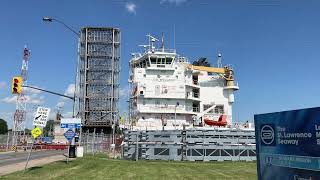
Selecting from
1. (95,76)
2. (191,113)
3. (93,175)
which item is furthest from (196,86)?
(93,175)

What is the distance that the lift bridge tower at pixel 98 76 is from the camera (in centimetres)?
6731

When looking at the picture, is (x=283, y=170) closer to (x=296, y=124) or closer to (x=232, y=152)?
(x=296, y=124)

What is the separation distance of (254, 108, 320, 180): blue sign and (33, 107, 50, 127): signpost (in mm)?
16170

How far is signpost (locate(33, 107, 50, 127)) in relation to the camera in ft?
74.3

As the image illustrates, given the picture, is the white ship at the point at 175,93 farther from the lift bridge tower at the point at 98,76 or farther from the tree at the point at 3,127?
the tree at the point at 3,127

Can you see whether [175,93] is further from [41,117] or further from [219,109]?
[41,117]

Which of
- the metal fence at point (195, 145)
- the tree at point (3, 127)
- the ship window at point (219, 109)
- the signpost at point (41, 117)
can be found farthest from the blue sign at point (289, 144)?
the tree at point (3, 127)

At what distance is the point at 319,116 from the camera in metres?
7.14

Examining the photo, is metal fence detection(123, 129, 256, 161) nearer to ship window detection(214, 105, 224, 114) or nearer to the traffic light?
the traffic light

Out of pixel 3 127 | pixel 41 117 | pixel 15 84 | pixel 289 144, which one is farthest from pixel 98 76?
pixel 3 127

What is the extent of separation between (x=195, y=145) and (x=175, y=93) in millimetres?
14131

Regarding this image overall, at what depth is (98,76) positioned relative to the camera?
224 ft

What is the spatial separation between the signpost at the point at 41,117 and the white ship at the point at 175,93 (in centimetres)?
1986

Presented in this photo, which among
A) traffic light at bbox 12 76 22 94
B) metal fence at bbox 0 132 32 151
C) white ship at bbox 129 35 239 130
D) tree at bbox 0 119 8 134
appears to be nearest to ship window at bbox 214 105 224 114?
white ship at bbox 129 35 239 130
